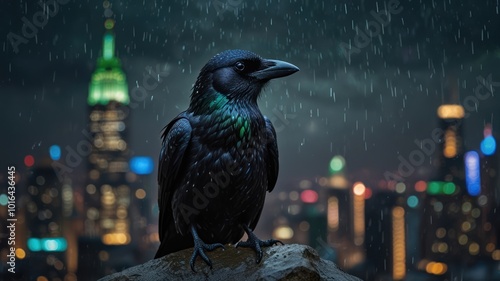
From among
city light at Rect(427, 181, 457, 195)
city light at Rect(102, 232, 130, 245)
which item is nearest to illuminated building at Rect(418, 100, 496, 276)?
city light at Rect(427, 181, 457, 195)

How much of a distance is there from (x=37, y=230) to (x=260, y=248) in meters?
45.2

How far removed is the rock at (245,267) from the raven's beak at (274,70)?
5.68 feet

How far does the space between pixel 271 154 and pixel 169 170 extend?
110 cm

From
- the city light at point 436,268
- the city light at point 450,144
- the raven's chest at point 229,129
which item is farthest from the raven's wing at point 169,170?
the city light at point 450,144

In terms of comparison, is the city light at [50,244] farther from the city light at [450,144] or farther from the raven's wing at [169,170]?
the city light at [450,144]

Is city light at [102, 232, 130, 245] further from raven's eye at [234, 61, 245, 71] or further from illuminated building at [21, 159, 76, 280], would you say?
raven's eye at [234, 61, 245, 71]

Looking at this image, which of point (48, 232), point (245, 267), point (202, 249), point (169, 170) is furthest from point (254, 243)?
point (48, 232)

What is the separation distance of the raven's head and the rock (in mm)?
1569

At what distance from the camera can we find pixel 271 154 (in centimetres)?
724

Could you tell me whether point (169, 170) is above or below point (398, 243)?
above

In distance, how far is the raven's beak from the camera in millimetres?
6656

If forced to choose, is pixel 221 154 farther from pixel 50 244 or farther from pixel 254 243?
pixel 50 244

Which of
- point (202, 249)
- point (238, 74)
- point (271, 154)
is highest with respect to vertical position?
point (238, 74)

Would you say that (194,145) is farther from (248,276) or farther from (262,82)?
(248,276)
